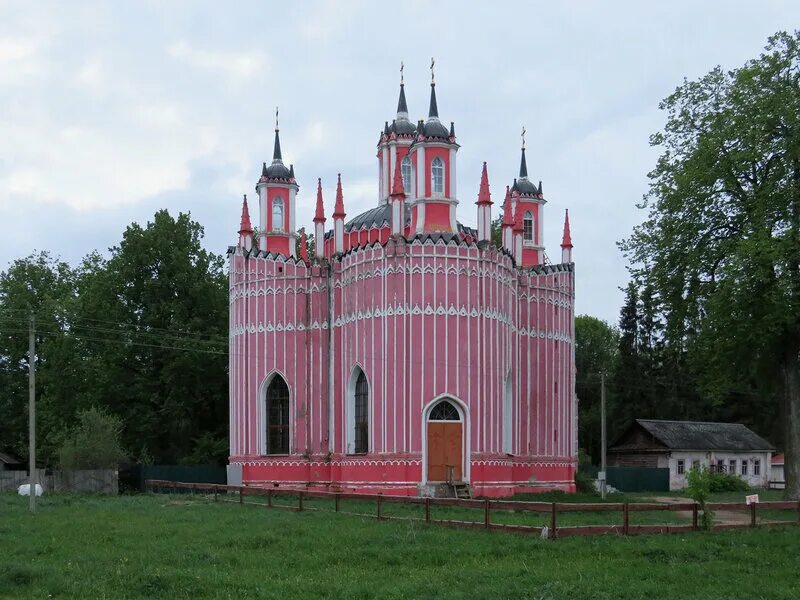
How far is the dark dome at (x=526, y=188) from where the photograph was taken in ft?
165

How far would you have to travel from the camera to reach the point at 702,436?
2456 inches

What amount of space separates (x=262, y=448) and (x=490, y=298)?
11203 mm

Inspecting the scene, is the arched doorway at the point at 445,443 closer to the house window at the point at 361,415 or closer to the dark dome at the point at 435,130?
the house window at the point at 361,415

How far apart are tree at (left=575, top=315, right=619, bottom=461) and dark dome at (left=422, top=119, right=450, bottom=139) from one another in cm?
2618

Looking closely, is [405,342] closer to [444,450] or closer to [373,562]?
[444,450]

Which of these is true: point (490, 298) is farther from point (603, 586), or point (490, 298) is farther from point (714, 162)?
point (603, 586)

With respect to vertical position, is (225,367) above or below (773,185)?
below

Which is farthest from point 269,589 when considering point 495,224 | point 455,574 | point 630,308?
point 630,308

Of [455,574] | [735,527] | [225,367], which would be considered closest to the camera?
[455,574]

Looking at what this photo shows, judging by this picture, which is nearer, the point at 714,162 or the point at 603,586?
the point at 603,586

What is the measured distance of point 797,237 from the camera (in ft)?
109

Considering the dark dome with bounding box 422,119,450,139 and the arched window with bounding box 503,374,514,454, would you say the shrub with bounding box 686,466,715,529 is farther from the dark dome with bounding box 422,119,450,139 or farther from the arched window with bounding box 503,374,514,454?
the dark dome with bounding box 422,119,450,139

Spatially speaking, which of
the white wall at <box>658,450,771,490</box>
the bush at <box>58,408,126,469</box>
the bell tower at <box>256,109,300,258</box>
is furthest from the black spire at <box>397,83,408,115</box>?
the white wall at <box>658,450,771,490</box>

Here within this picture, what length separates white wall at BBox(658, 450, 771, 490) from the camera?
5963cm
